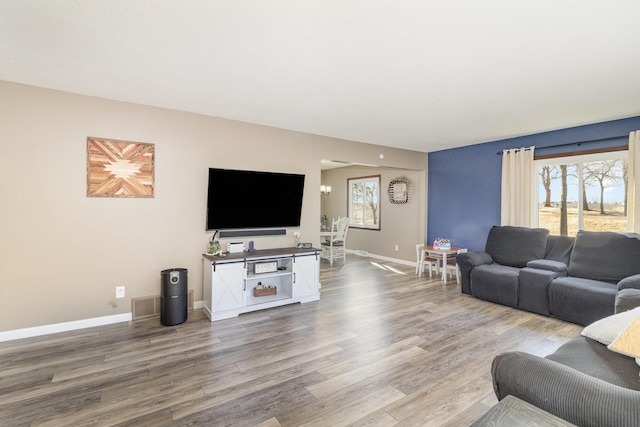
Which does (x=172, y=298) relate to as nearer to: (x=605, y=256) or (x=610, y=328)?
(x=610, y=328)

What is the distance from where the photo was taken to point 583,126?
4355 millimetres

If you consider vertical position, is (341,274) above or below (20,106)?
below

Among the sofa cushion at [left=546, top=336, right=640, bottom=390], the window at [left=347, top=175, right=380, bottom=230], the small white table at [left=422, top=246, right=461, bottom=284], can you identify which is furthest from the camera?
the window at [left=347, top=175, right=380, bottom=230]

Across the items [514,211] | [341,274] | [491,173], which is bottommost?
[341,274]

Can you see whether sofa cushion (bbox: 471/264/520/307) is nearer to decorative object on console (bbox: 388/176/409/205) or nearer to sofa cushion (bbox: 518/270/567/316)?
sofa cushion (bbox: 518/270/567/316)

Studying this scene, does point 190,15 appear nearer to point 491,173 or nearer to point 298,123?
point 298,123

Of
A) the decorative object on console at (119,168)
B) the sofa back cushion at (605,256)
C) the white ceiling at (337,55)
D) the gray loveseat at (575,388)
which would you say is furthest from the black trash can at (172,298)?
the sofa back cushion at (605,256)

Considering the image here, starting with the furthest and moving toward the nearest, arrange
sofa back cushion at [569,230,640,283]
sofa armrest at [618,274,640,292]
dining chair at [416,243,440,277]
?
dining chair at [416,243,440,277] < sofa back cushion at [569,230,640,283] < sofa armrest at [618,274,640,292]

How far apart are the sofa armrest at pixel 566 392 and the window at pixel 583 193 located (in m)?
4.13

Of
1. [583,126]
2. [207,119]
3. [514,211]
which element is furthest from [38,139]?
[583,126]

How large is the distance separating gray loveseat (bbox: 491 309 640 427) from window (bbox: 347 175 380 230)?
244 inches

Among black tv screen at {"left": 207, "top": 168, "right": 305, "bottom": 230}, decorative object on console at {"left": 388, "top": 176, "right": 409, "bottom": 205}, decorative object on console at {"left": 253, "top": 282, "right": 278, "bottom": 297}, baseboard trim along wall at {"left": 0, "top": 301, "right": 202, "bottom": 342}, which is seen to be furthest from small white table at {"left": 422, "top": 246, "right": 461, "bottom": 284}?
baseboard trim along wall at {"left": 0, "top": 301, "right": 202, "bottom": 342}

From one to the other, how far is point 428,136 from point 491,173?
1.43 metres

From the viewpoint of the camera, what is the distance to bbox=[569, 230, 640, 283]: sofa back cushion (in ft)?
11.7
